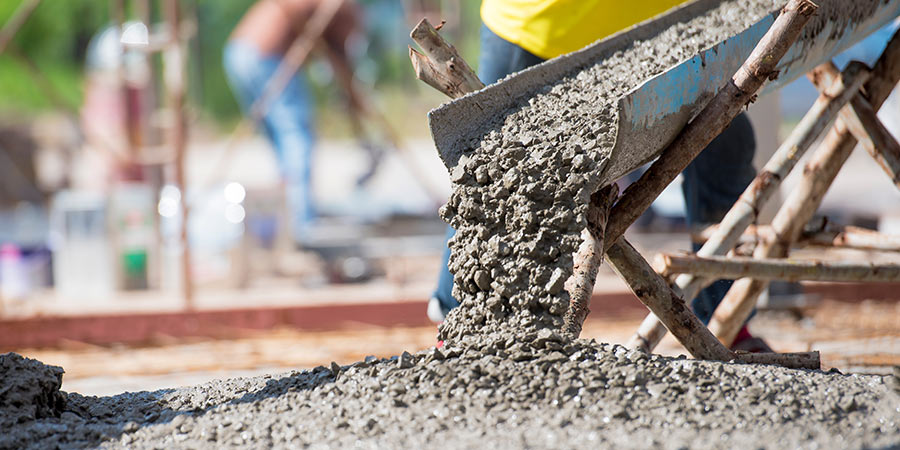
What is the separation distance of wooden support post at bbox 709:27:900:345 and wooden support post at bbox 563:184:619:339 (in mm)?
891

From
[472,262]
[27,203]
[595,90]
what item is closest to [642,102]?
[595,90]

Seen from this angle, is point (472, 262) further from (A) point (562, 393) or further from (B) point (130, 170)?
(B) point (130, 170)

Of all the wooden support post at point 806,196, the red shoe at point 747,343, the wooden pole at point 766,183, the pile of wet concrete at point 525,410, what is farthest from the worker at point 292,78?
the pile of wet concrete at point 525,410

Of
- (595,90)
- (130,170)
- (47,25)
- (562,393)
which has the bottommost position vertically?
(562,393)

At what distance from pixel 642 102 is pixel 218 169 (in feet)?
10.4

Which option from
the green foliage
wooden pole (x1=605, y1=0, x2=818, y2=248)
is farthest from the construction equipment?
the green foliage

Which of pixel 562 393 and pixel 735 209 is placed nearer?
pixel 562 393

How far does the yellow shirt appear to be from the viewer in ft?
8.70

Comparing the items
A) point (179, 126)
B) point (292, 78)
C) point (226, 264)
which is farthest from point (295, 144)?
point (179, 126)

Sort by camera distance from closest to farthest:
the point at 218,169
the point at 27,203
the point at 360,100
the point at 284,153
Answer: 1. the point at 218,169
2. the point at 284,153
3. the point at 360,100
4. the point at 27,203

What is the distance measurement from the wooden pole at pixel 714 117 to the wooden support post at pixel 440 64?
0.45 m

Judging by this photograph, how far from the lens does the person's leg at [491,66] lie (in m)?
2.73

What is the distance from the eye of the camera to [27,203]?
31.0 feet

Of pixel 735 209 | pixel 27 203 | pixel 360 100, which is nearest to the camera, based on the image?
pixel 735 209
